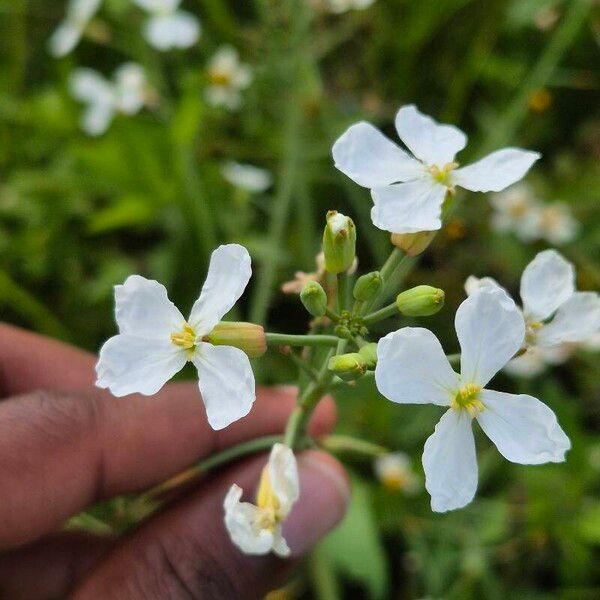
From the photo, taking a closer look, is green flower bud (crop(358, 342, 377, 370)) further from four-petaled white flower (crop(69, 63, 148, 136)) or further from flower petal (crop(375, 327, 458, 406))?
four-petaled white flower (crop(69, 63, 148, 136))

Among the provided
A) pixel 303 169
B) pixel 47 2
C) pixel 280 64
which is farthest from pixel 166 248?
pixel 47 2

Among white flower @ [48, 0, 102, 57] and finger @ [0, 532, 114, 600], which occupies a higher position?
white flower @ [48, 0, 102, 57]

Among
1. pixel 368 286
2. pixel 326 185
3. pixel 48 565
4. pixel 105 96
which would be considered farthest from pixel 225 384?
pixel 105 96

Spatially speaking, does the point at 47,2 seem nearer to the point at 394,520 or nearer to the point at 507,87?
the point at 507,87

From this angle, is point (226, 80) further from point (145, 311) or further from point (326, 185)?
point (145, 311)

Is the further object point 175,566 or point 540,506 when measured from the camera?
point 540,506

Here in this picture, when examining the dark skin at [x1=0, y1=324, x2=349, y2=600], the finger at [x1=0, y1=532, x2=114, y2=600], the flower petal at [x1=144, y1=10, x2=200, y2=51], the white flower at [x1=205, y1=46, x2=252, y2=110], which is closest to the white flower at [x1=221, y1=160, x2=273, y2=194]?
the white flower at [x1=205, y1=46, x2=252, y2=110]
